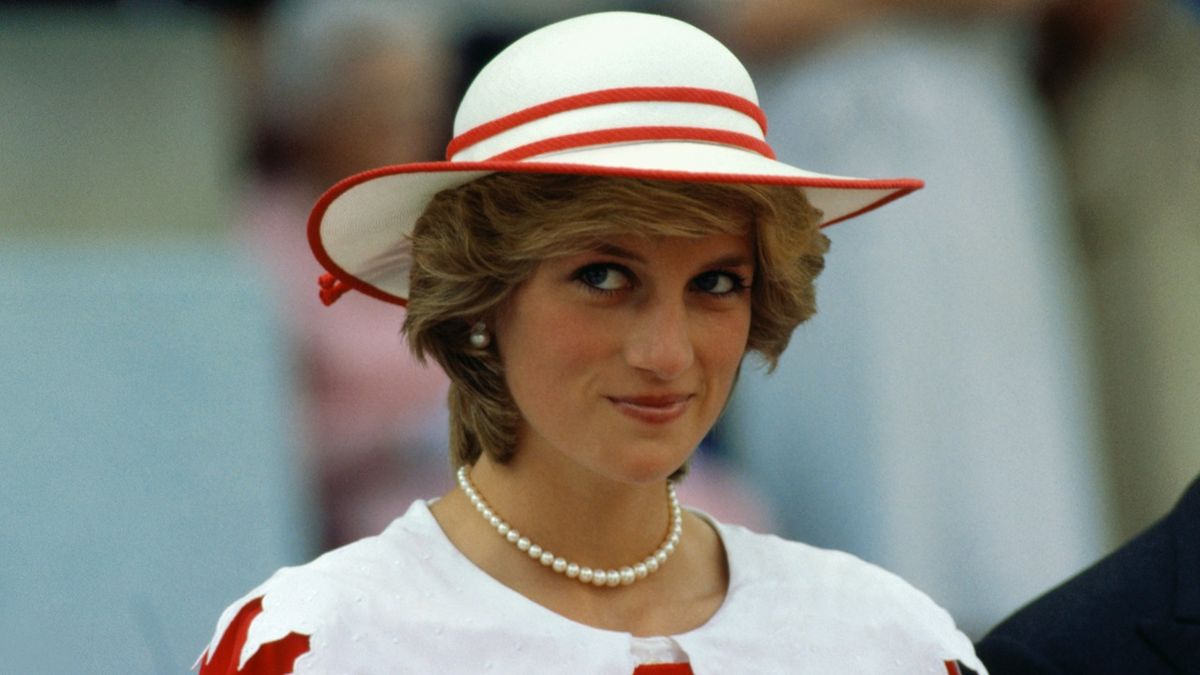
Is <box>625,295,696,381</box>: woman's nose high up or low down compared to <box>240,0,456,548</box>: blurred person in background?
up

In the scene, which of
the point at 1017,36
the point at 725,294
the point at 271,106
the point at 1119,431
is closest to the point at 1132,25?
the point at 1017,36

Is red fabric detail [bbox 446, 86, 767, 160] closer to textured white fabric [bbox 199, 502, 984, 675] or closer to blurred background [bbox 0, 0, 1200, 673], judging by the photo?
textured white fabric [bbox 199, 502, 984, 675]

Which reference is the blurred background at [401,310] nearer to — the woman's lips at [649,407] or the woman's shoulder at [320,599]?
the woman's shoulder at [320,599]

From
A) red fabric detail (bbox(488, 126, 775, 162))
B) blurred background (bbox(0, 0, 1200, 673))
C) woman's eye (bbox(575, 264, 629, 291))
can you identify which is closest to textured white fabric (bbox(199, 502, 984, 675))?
woman's eye (bbox(575, 264, 629, 291))

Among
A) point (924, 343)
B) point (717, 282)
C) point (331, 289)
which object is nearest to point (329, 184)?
point (924, 343)

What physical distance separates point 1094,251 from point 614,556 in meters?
3.29

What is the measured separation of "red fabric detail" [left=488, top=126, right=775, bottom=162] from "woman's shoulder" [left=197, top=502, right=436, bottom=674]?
61 centimetres

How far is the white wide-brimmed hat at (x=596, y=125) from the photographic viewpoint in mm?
2611

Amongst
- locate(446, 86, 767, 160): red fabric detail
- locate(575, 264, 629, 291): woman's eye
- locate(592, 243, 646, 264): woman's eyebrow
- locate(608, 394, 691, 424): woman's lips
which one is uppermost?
locate(446, 86, 767, 160): red fabric detail

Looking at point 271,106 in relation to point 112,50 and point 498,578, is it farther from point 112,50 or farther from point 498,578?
point 498,578

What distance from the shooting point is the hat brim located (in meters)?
2.56

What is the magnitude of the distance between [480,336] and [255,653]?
1.84 ft

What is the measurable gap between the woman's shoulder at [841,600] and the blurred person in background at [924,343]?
2.07 meters

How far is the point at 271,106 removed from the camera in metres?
4.95
